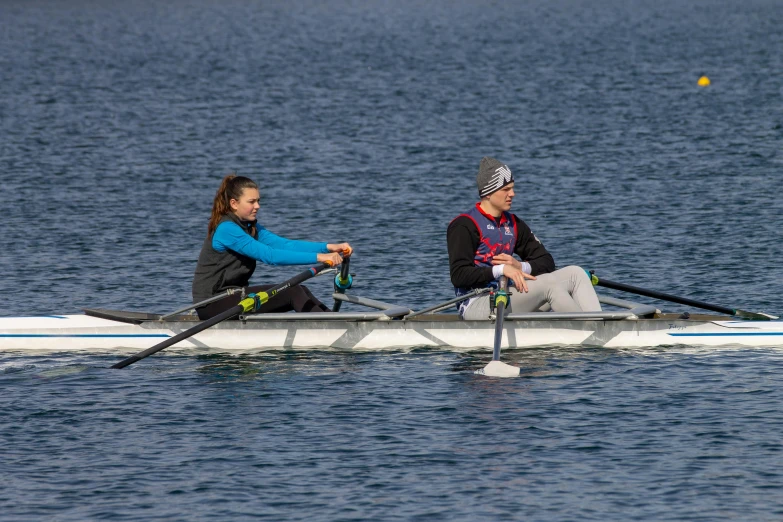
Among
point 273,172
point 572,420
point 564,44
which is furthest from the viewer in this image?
point 564,44

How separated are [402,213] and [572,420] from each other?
11.8 meters

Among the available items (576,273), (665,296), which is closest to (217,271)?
(576,273)

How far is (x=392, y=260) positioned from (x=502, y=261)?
6.46m

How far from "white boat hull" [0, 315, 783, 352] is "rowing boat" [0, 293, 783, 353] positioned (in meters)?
0.01

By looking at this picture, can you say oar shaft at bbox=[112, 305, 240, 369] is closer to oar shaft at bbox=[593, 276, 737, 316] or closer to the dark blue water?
the dark blue water

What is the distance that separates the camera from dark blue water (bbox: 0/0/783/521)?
10.0 meters

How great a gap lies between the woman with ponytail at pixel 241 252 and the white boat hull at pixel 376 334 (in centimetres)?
30

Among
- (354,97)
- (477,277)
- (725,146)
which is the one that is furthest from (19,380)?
(354,97)

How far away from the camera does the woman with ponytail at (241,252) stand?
13133 millimetres

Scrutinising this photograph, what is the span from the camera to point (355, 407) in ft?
38.9

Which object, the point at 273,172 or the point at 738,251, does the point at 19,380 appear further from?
the point at 273,172

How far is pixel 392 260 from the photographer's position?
19219 millimetres

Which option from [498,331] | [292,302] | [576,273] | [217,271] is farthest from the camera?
[292,302]

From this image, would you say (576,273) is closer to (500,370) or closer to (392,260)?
(500,370)
